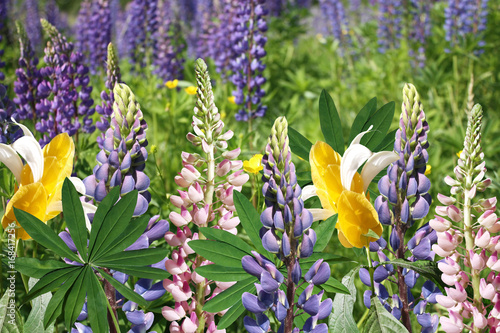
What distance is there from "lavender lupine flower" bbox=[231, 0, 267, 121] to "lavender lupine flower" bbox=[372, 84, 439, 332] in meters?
1.71

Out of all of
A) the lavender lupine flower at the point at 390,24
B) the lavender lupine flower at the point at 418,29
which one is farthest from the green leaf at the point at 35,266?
the lavender lupine flower at the point at 390,24

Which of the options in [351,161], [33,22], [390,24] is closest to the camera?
[351,161]

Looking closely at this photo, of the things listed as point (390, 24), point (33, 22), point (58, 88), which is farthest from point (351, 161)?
point (33, 22)

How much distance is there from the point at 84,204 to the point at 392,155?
0.56 meters

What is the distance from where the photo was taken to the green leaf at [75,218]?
2.37ft

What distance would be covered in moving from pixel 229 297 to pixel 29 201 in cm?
41

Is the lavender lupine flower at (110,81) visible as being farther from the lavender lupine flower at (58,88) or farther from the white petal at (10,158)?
the white petal at (10,158)

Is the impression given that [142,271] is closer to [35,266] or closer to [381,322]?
[35,266]

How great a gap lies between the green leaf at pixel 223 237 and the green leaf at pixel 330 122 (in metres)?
0.33

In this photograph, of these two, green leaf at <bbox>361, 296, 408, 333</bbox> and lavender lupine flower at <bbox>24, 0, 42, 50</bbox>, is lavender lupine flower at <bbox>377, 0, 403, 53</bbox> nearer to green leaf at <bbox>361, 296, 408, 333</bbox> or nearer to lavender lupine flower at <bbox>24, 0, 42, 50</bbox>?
green leaf at <bbox>361, 296, 408, 333</bbox>

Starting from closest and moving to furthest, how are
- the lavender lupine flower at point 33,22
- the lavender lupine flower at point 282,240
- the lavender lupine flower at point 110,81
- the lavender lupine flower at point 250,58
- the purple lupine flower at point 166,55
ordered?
the lavender lupine flower at point 282,240 → the lavender lupine flower at point 110,81 → the lavender lupine flower at point 250,58 → the purple lupine flower at point 166,55 → the lavender lupine flower at point 33,22

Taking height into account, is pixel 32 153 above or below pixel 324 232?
above

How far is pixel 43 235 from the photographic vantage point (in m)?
0.72

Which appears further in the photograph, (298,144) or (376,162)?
(298,144)
